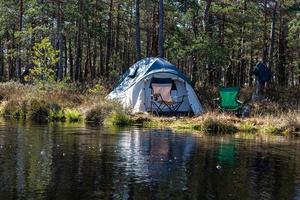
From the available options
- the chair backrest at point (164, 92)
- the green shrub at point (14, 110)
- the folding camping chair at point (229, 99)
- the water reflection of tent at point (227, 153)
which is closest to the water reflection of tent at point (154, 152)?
the water reflection of tent at point (227, 153)

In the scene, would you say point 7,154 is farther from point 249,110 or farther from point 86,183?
point 249,110

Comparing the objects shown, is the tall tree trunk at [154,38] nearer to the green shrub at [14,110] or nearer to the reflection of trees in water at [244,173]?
the green shrub at [14,110]

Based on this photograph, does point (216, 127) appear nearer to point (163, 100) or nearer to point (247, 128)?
point (247, 128)

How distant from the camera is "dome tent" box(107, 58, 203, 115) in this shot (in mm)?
26325

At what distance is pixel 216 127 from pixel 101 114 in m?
5.20

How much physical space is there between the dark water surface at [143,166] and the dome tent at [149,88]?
8.35 m

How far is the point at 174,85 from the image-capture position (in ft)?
89.8

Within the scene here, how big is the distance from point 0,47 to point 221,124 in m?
41.2

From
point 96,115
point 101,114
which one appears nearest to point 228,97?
point 101,114

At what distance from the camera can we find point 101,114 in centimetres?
2319

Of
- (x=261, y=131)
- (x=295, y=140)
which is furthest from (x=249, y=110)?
(x=295, y=140)

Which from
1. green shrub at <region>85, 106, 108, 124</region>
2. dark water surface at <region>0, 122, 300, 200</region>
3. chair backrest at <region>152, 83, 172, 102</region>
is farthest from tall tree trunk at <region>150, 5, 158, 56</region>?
dark water surface at <region>0, 122, 300, 200</region>

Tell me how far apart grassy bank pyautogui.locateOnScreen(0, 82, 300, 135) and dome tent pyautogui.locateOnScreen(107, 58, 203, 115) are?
4.44 ft

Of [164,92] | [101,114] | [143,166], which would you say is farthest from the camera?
[164,92]
